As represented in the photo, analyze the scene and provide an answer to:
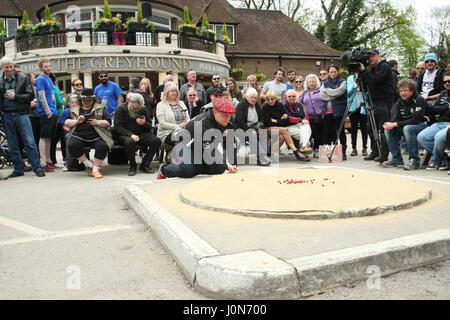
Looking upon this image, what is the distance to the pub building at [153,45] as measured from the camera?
21.6 m

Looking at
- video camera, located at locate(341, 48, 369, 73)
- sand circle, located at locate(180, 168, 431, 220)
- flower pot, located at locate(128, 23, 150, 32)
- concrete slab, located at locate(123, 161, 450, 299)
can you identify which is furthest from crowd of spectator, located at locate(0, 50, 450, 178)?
flower pot, located at locate(128, 23, 150, 32)

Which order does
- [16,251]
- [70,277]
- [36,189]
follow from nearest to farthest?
[70,277] < [16,251] < [36,189]

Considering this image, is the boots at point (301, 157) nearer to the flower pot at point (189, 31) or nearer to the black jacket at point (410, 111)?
the black jacket at point (410, 111)

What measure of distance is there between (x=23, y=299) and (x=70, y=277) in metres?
0.37

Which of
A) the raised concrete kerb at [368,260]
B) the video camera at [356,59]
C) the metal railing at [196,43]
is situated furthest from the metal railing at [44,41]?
the raised concrete kerb at [368,260]

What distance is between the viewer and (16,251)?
3344 mm

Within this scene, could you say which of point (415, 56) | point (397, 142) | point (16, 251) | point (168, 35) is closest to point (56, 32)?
point (168, 35)

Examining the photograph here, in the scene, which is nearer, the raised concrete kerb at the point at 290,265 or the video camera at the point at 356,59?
the raised concrete kerb at the point at 290,265

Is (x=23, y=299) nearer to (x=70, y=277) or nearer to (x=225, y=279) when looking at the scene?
(x=70, y=277)

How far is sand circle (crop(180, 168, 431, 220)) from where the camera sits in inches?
142

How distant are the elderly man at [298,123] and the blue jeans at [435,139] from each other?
7.74 ft

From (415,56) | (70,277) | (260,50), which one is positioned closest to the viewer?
(70,277)

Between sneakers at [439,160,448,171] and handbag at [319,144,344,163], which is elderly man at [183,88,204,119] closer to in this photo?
handbag at [319,144,344,163]

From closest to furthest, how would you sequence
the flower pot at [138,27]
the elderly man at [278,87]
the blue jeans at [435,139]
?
the blue jeans at [435,139]
the elderly man at [278,87]
the flower pot at [138,27]
